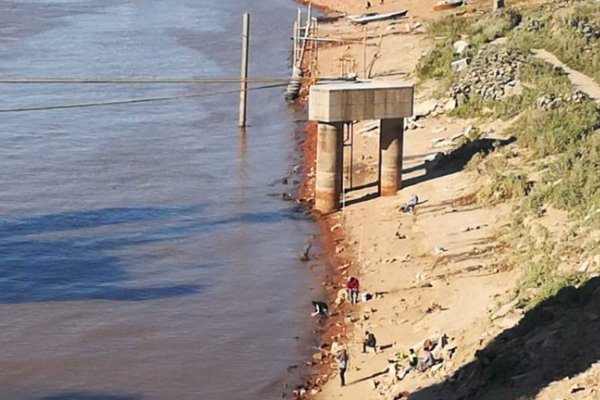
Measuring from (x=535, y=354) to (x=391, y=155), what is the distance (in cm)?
1438

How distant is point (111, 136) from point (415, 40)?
17.4 metres

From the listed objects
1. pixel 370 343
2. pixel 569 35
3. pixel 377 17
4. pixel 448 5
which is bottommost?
pixel 370 343

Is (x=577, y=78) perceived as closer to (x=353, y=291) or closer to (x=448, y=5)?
(x=353, y=291)

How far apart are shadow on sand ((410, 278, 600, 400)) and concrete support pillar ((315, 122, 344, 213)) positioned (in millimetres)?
11565

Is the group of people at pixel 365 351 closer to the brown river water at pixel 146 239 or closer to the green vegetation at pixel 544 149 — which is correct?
the brown river water at pixel 146 239

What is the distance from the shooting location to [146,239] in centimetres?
3291

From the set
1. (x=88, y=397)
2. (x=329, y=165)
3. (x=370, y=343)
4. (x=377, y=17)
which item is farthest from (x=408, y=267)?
(x=377, y=17)

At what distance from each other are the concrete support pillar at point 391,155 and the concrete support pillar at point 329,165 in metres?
1.20

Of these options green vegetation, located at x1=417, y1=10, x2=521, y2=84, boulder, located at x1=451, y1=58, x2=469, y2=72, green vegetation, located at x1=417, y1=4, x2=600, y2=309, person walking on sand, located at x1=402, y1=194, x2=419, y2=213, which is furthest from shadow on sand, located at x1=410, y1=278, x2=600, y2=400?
boulder, located at x1=451, y1=58, x2=469, y2=72

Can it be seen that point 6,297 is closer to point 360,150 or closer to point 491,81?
point 360,150

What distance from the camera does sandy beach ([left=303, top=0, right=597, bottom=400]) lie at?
930 inches

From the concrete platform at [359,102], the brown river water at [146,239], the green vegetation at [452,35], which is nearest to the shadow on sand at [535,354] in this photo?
the brown river water at [146,239]

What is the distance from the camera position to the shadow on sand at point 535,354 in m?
19.7

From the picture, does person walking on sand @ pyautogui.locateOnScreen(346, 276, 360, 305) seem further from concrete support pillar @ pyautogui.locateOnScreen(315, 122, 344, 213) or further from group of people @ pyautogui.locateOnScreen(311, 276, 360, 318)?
concrete support pillar @ pyautogui.locateOnScreen(315, 122, 344, 213)
